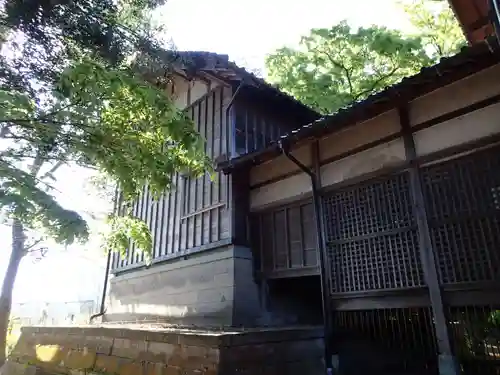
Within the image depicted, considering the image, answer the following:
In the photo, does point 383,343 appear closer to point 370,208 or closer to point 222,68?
point 370,208

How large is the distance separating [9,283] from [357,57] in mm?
15191

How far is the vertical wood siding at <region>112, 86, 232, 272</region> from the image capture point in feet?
26.0

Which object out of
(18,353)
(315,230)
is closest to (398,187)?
(315,230)

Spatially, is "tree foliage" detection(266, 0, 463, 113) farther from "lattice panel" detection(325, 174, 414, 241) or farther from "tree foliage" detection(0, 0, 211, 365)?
"tree foliage" detection(0, 0, 211, 365)

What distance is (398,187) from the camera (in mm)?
5645

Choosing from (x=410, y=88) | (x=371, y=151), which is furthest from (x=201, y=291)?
(x=410, y=88)

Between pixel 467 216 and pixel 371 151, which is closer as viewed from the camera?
pixel 467 216

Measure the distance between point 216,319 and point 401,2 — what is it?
42.9ft

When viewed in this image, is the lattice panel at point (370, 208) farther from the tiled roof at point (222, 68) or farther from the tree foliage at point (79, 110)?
the tiled roof at point (222, 68)

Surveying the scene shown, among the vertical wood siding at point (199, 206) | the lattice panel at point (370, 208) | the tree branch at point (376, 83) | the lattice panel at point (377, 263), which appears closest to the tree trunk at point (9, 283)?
the vertical wood siding at point (199, 206)

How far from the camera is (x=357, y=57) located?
13547 mm

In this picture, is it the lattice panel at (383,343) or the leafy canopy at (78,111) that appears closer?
the leafy canopy at (78,111)

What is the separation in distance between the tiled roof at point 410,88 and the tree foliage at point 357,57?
7.30 meters

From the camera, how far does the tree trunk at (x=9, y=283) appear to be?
43.1 feet
